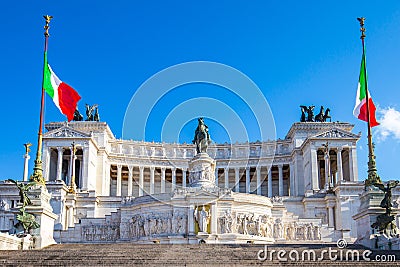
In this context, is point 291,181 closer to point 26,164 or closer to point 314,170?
point 314,170

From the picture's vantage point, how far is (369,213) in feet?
97.0

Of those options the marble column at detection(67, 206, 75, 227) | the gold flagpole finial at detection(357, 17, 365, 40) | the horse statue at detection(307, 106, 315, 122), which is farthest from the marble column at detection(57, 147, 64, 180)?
the gold flagpole finial at detection(357, 17, 365, 40)

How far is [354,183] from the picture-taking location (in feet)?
202

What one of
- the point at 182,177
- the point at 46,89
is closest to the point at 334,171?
the point at 182,177

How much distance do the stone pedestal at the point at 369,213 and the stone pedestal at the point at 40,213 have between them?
1850 centimetres

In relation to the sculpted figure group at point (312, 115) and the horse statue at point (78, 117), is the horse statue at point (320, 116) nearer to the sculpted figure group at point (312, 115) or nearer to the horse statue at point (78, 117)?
the sculpted figure group at point (312, 115)

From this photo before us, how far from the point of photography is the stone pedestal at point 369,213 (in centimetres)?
2931

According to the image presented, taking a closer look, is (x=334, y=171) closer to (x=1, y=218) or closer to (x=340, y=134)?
(x=340, y=134)

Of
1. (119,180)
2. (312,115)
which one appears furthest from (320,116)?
(119,180)

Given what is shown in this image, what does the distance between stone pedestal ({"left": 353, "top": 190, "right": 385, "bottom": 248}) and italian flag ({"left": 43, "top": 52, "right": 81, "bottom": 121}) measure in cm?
2109

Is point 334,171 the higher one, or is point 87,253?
point 334,171

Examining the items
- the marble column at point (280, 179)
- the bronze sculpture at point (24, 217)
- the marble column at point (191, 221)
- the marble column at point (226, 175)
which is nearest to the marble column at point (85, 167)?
the marble column at point (226, 175)

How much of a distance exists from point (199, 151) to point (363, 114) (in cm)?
2090

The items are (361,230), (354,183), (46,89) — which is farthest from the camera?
(354,183)
